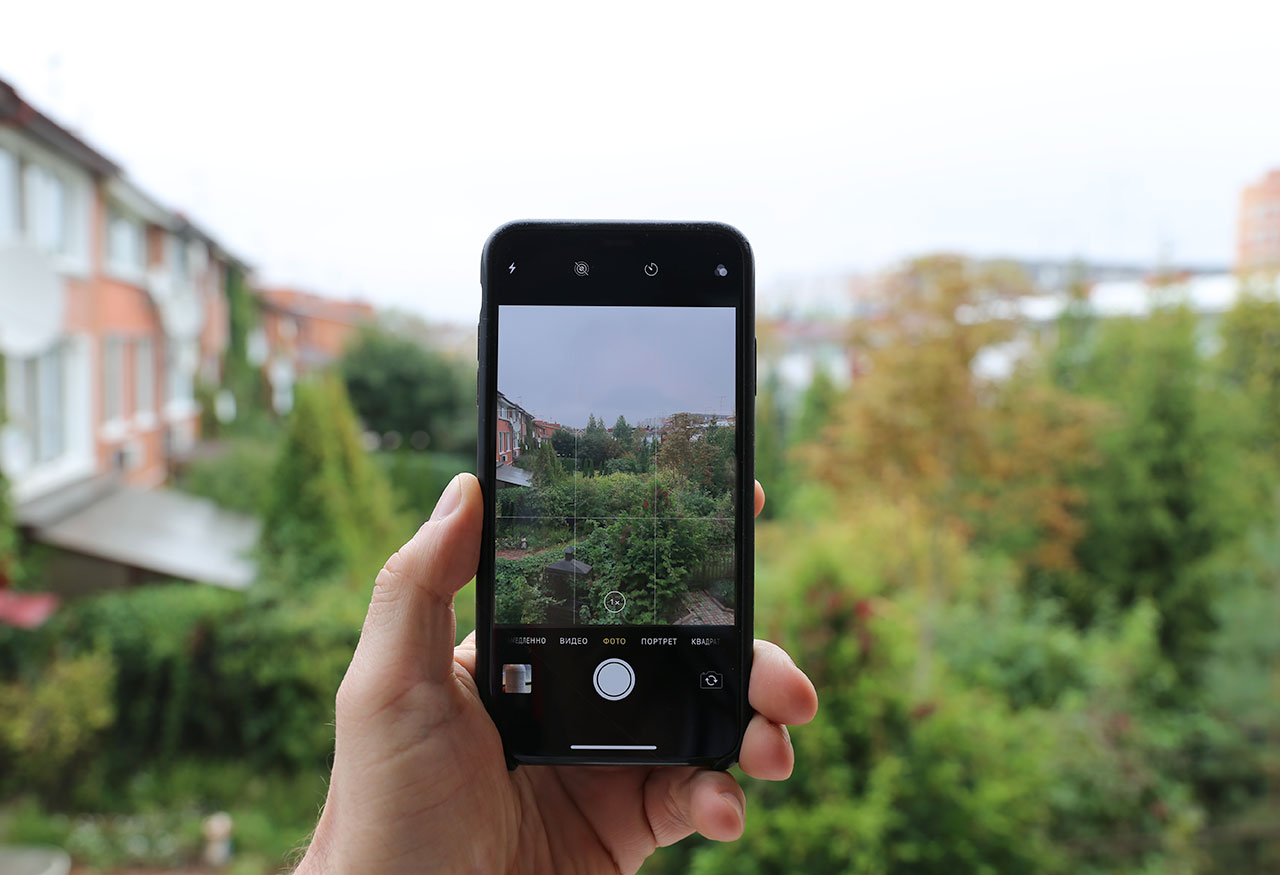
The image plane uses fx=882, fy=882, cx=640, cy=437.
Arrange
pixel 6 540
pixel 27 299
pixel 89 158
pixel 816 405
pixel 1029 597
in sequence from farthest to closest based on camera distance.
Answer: pixel 816 405 → pixel 1029 597 → pixel 89 158 → pixel 6 540 → pixel 27 299

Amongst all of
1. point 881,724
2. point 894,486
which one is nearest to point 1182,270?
point 894,486

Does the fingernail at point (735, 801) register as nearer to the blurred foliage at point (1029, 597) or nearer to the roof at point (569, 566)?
the roof at point (569, 566)

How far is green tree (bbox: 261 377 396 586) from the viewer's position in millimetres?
2609

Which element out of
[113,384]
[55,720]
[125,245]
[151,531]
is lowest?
[55,720]

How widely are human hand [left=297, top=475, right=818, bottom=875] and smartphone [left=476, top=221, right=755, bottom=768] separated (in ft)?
0.07

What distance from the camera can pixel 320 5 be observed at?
1.93 metres

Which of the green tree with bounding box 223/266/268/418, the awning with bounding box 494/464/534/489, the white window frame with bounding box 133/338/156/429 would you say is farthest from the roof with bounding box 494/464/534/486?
the green tree with bounding box 223/266/268/418

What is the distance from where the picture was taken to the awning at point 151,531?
2.47 m

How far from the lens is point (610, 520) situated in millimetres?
586

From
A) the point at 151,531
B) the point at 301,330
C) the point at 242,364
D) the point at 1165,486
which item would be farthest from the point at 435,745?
the point at 1165,486

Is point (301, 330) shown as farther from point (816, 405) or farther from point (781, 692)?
point (781, 692)

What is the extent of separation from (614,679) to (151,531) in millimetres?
2624

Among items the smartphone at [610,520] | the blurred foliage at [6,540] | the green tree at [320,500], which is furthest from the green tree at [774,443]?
the smartphone at [610,520]

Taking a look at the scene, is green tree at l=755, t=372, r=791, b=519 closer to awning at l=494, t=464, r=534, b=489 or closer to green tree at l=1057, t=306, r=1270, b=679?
green tree at l=1057, t=306, r=1270, b=679
